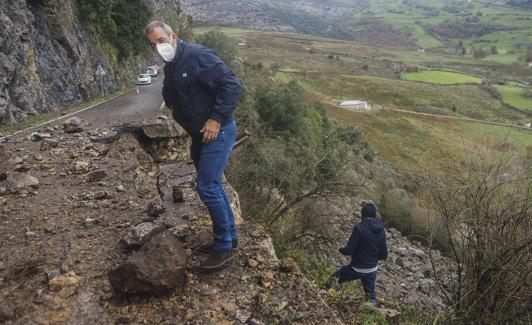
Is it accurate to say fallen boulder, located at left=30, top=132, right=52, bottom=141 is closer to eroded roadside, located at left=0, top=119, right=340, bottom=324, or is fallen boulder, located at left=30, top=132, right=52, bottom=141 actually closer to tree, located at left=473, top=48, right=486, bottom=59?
eroded roadside, located at left=0, top=119, right=340, bottom=324

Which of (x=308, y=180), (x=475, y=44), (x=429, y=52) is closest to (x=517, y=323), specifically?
(x=308, y=180)

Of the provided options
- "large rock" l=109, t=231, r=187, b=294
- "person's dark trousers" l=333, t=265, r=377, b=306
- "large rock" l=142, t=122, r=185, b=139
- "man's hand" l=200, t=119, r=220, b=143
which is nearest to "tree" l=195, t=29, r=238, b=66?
"large rock" l=142, t=122, r=185, b=139

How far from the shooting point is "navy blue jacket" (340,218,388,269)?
5.97 metres

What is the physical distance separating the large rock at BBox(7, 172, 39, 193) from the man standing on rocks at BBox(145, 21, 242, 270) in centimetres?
371

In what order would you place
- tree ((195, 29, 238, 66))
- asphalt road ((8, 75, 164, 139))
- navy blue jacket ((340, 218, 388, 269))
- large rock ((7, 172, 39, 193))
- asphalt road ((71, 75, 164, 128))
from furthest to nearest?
tree ((195, 29, 238, 66)), asphalt road ((71, 75, 164, 128)), asphalt road ((8, 75, 164, 139)), large rock ((7, 172, 39, 193)), navy blue jacket ((340, 218, 388, 269))

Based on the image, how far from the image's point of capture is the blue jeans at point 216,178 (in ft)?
12.6

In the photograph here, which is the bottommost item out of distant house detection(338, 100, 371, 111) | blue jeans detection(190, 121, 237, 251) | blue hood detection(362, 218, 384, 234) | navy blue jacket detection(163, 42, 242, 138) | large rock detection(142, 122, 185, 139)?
distant house detection(338, 100, 371, 111)

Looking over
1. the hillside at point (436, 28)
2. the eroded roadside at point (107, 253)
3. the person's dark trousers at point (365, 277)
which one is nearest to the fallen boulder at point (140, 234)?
the eroded roadside at point (107, 253)

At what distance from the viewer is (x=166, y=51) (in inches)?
148

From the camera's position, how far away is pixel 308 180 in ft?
37.1

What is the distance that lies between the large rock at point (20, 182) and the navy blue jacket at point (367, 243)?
16.4ft

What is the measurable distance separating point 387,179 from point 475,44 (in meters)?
142

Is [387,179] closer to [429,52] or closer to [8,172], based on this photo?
[8,172]

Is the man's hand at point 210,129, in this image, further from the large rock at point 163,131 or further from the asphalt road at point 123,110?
the asphalt road at point 123,110
